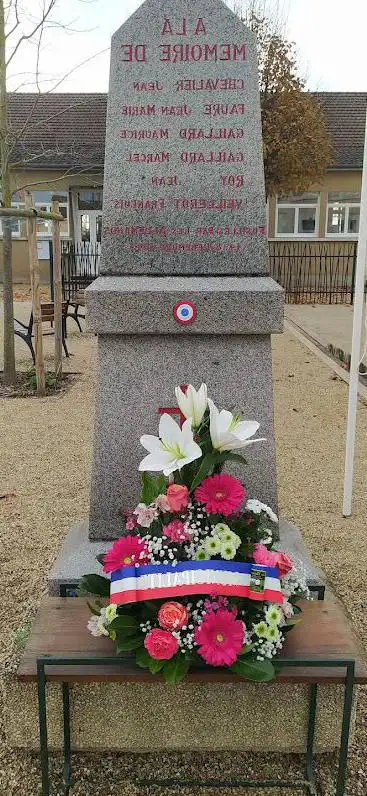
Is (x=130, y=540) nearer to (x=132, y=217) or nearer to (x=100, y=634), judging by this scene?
(x=100, y=634)

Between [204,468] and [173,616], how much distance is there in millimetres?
405

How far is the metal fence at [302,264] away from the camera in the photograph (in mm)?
21734

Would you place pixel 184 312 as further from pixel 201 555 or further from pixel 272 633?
pixel 272 633

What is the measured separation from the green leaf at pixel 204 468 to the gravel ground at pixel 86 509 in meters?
1.01

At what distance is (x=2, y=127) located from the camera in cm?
809

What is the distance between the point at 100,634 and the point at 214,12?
2.30 meters

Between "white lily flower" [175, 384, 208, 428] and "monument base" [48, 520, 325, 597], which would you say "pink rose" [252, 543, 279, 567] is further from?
"monument base" [48, 520, 325, 597]

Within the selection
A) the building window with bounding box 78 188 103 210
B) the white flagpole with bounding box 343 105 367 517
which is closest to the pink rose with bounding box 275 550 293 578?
the white flagpole with bounding box 343 105 367 517

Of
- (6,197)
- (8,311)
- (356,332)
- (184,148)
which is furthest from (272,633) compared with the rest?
(6,197)

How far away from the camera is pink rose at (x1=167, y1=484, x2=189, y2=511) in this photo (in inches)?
78.7

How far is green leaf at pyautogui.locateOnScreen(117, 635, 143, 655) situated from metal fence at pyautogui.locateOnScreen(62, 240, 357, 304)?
19.5 m

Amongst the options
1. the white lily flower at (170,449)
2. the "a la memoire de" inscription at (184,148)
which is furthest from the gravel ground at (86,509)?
the "a la memoire de" inscription at (184,148)

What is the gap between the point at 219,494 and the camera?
201 centimetres

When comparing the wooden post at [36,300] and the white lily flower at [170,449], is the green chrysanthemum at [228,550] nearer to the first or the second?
the white lily flower at [170,449]
